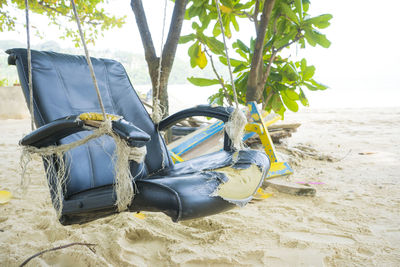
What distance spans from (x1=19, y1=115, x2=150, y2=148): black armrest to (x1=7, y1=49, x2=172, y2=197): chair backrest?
0.53ft

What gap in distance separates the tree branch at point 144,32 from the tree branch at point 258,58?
0.80m

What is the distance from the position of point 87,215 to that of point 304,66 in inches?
83.1

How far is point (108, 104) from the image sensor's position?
1.52 metres

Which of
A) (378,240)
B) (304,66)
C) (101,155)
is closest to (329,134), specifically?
(304,66)

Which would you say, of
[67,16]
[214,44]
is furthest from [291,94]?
[67,16]

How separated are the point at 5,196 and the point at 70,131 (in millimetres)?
1295

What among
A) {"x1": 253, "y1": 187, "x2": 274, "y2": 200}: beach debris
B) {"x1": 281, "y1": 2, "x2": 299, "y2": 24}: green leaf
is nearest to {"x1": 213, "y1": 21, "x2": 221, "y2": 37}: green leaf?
{"x1": 281, "y1": 2, "x2": 299, "y2": 24}: green leaf

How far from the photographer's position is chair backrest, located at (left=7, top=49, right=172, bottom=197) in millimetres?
1177

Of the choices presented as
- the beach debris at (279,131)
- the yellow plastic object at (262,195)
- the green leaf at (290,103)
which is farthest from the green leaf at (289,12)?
the yellow plastic object at (262,195)

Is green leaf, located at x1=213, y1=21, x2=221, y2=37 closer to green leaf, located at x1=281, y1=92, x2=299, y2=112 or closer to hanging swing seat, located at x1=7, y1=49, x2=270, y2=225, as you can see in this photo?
green leaf, located at x1=281, y1=92, x2=299, y2=112

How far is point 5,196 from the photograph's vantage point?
1855 mm

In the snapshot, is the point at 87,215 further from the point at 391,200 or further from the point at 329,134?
the point at 329,134

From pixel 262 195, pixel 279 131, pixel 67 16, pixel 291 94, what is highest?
pixel 67 16

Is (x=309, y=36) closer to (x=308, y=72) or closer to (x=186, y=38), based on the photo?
(x=308, y=72)
